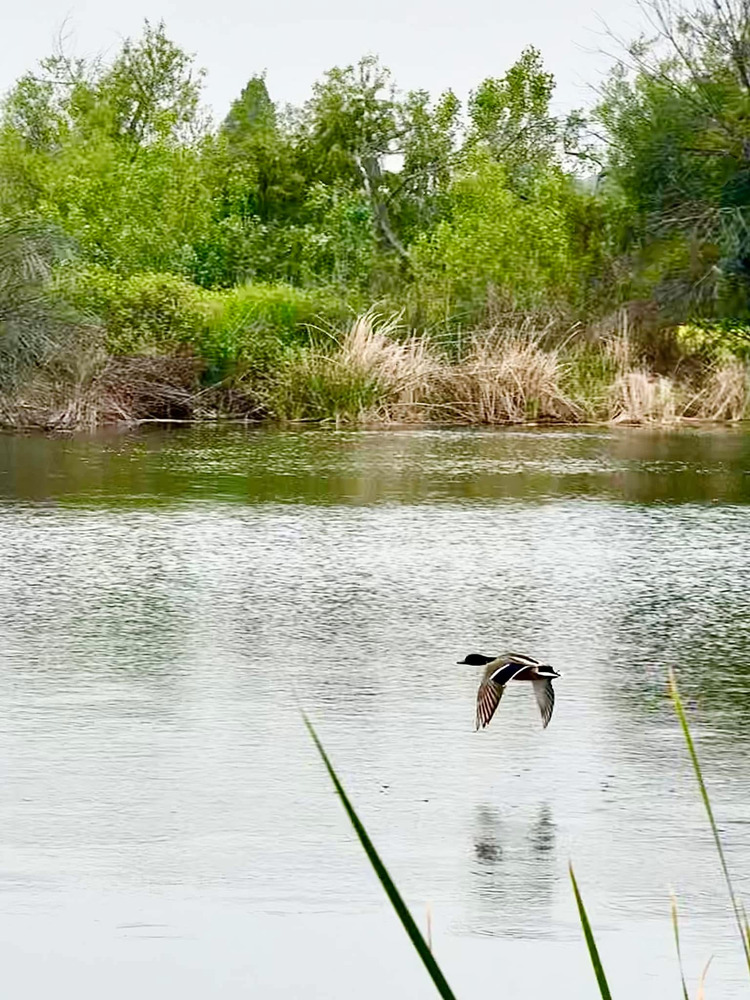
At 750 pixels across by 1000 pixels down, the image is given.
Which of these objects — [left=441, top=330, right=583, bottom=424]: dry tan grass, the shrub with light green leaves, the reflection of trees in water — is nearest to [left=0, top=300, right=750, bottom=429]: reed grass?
[left=441, top=330, right=583, bottom=424]: dry tan grass

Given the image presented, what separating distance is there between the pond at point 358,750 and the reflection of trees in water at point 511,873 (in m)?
0.01

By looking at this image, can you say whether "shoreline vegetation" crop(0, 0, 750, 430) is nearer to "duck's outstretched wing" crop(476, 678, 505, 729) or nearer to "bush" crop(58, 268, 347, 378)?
"bush" crop(58, 268, 347, 378)

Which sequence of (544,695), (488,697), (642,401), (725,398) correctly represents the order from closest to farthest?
(488,697), (544,695), (642,401), (725,398)

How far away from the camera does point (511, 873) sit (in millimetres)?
5883

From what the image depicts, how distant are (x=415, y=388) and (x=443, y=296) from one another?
3506 millimetres

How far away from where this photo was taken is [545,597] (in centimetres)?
1137

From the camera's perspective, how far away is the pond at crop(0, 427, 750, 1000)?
5262mm

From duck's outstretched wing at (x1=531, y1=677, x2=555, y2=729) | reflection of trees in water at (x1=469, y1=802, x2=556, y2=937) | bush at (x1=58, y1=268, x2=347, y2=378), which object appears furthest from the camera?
bush at (x1=58, y1=268, x2=347, y2=378)

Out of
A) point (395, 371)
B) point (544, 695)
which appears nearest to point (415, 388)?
point (395, 371)

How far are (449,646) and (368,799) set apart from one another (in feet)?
9.93

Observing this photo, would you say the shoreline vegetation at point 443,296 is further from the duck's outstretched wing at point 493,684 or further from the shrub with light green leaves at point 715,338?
the duck's outstretched wing at point 493,684

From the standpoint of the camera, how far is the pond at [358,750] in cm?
526

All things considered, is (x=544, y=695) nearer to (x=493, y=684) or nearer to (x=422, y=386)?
(x=493, y=684)

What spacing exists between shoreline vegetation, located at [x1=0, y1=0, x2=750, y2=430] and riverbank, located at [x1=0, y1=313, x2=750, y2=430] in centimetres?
3
